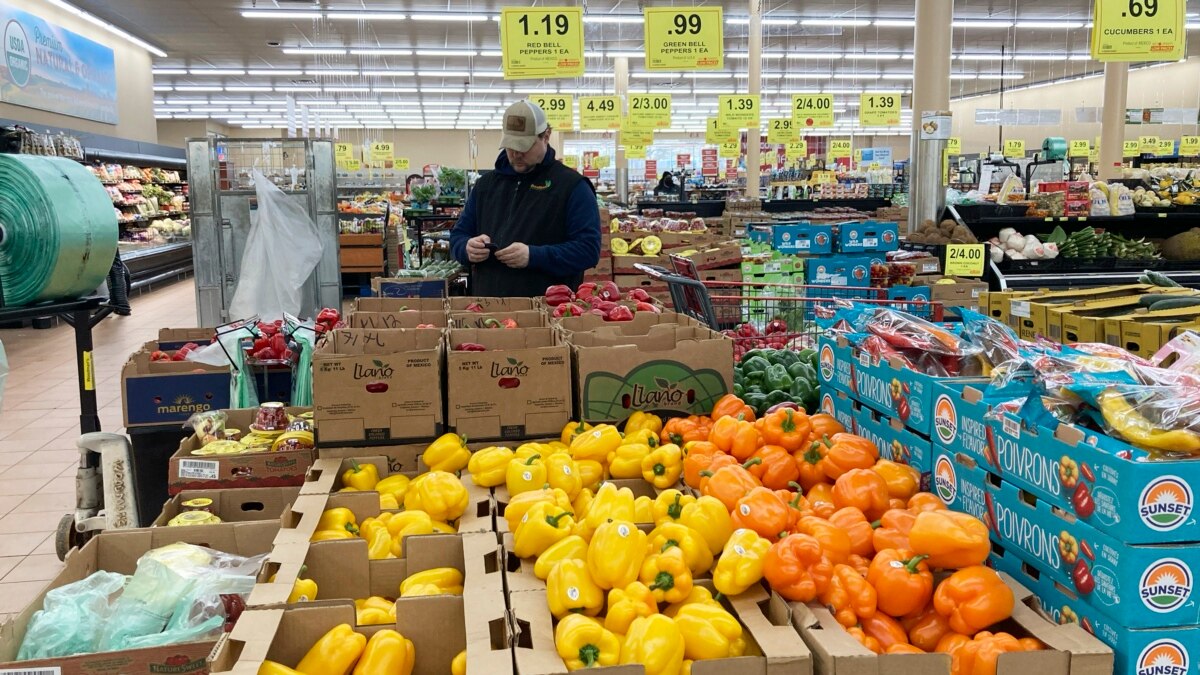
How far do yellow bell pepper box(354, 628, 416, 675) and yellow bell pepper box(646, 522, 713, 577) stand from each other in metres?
0.51

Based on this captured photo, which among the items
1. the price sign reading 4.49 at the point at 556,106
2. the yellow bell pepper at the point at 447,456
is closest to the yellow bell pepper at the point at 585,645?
the yellow bell pepper at the point at 447,456

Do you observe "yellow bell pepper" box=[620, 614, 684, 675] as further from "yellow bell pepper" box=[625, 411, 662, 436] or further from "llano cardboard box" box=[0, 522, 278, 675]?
"yellow bell pepper" box=[625, 411, 662, 436]

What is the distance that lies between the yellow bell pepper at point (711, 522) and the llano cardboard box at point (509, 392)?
0.96m

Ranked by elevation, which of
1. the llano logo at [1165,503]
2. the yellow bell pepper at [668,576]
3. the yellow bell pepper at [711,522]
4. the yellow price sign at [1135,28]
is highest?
the yellow price sign at [1135,28]

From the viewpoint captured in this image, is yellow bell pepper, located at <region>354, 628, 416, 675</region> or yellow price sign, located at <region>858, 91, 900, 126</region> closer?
yellow bell pepper, located at <region>354, 628, 416, 675</region>

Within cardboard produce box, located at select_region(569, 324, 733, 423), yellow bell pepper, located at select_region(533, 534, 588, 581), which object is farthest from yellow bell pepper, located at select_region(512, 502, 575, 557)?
cardboard produce box, located at select_region(569, 324, 733, 423)

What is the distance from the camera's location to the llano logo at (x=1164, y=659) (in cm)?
162

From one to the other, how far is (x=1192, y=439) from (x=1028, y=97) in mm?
32516

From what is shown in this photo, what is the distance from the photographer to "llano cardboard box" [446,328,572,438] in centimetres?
288

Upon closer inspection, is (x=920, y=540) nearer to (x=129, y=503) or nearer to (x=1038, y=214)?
(x=129, y=503)

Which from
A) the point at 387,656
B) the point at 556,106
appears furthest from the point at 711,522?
the point at 556,106

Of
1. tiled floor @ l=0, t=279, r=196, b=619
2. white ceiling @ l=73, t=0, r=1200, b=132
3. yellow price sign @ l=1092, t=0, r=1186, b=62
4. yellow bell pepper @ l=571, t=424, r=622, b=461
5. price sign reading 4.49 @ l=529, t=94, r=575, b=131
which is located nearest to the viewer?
yellow bell pepper @ l=571, t=424, r=622, b=461

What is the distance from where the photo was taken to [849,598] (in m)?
1.80

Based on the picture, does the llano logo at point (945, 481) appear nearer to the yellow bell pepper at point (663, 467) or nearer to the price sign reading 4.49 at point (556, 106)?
the yellow bell pepper at point (663, 467)
